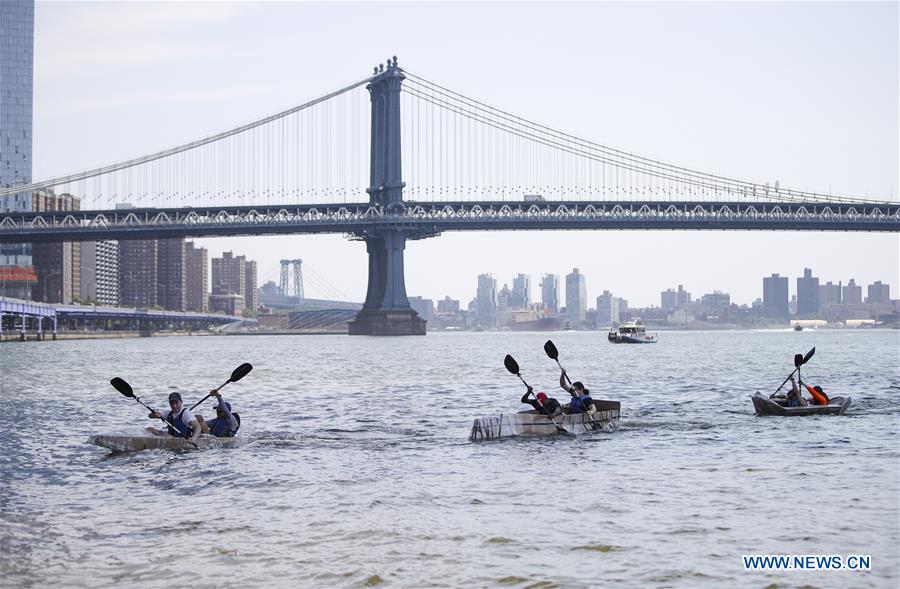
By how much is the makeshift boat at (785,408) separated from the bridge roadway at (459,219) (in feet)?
256

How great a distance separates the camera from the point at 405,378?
159ft

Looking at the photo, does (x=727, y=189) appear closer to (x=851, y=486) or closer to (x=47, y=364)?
(x=47, y=364)

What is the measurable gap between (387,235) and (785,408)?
88.4 metres

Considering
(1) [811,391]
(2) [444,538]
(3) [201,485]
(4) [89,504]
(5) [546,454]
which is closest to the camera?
(2) [444,538]

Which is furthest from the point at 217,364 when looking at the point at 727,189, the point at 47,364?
the point at 727,189

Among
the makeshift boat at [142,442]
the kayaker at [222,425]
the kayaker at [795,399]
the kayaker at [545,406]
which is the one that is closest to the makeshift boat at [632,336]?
the kayaker at [795,399]

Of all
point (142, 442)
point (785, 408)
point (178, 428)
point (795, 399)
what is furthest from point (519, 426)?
point (795, 399)

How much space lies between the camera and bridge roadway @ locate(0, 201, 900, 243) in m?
106

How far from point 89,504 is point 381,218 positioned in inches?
3857

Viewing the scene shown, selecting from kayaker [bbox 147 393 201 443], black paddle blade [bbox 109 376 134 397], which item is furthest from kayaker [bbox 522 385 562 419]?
black paddle blade [bbox 109 376 134 397]

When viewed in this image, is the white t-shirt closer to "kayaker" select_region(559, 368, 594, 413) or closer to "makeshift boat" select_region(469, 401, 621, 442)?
"makeshift boat" select_region(469, 401, 621, 442)

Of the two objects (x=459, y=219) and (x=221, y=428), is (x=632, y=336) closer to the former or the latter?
(x=459, y=219)

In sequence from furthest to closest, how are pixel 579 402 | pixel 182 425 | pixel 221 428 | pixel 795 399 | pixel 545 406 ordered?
pixel 795 399, pixel 579 402, pixel 545 406, pixel 221 428, pixel 182 425

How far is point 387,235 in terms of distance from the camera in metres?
114
